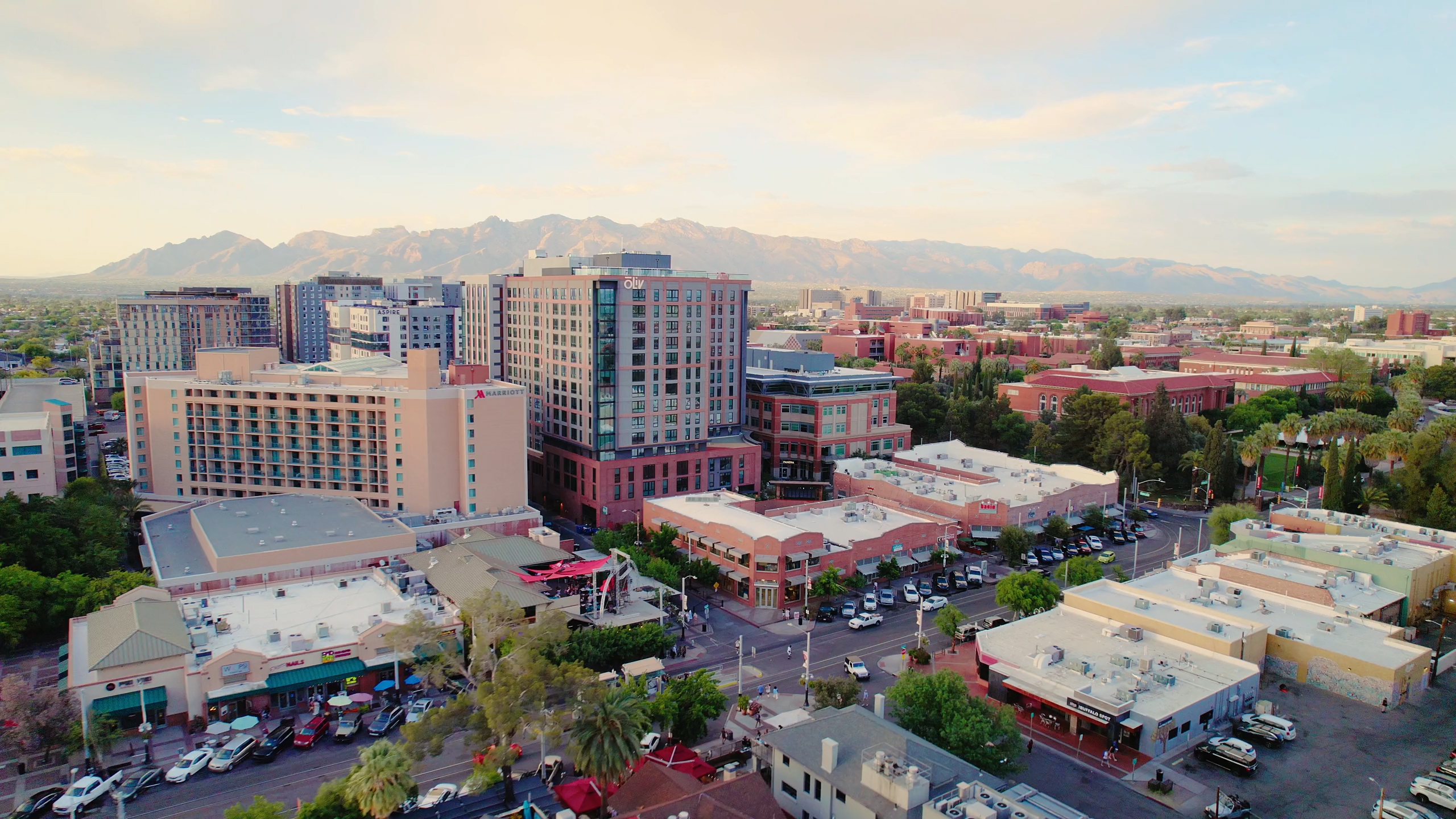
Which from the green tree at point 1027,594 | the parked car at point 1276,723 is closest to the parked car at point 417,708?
the green tree at point 1027,594

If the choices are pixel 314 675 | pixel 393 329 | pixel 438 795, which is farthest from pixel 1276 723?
pixel 393 329

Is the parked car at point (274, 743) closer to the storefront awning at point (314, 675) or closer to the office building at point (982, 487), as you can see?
the storefront awning at point (314, 675)

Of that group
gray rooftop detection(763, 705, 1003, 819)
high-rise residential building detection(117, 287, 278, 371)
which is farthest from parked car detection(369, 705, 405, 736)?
high-rise residential building detection(117, 287, 278, 371)

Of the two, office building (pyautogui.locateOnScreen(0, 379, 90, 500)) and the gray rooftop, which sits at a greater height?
office building (pyautogui.locateOnScreen(0, 379, 90, 500))

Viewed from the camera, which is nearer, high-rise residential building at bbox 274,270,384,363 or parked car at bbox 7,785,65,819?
parked car at bbox 7,785,65,819

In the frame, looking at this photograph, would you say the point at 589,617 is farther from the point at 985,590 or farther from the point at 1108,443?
the point at 1108,443

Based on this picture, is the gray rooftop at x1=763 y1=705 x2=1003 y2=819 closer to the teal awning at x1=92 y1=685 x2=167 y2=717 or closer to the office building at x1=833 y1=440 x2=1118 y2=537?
the teal awning at x1=92 y1=685 x2=167 y2=717

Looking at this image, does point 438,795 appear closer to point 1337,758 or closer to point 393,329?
point 1337,758

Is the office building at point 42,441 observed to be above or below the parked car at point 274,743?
above
